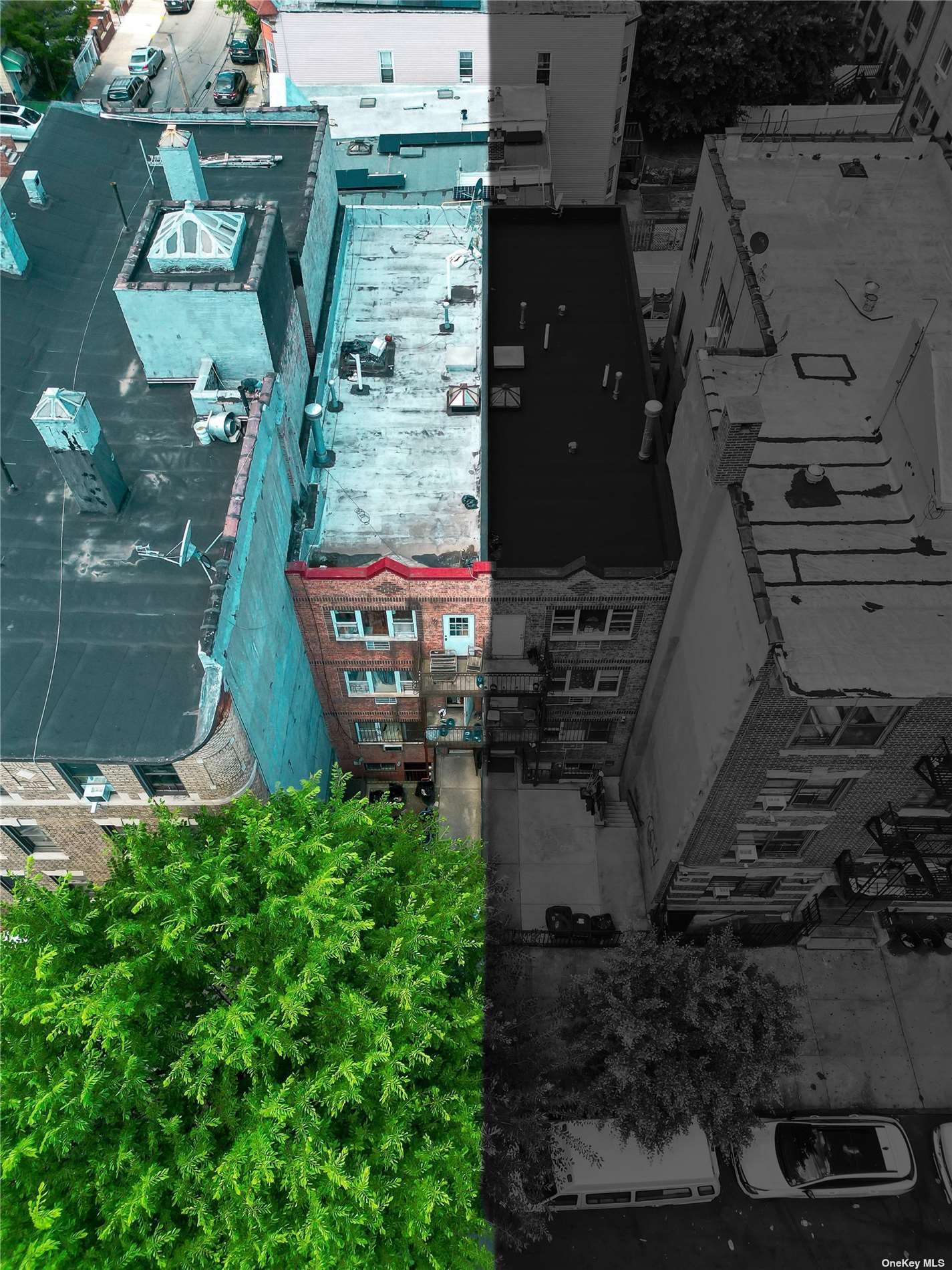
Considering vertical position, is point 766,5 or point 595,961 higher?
point 766,5

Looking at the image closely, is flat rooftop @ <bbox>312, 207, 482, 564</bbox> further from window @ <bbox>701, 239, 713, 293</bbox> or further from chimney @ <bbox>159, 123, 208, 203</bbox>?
window @ <bbox>701, 239, 713, 293</bbox>

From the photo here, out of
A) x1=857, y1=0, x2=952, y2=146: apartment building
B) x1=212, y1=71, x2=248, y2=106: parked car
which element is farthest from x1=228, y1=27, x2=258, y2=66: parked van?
x1=857, y1=0, x2=952, y2=146: apartment building

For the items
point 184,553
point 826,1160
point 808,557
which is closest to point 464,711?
point 184,553

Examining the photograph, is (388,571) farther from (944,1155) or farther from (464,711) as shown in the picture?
(944,1155)

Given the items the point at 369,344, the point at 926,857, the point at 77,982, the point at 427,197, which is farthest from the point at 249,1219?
the point at 427,197

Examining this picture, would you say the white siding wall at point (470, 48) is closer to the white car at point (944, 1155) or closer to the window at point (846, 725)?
the window at point (846, 725)

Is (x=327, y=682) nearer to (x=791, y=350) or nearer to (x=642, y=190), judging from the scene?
(x=791, y=350)
